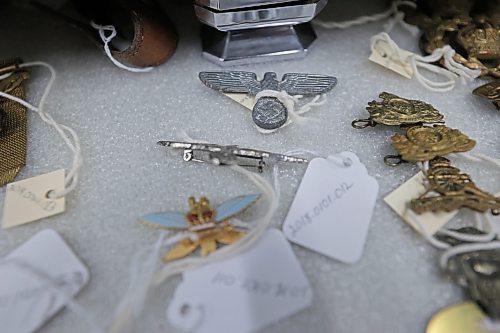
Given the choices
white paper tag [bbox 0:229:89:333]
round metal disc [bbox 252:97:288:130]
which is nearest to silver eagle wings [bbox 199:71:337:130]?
round metal disc [bbox 252:97:288:130]

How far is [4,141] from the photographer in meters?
0.71

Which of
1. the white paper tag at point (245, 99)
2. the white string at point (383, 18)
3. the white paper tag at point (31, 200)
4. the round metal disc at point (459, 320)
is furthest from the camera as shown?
the white string at point (383, 18)

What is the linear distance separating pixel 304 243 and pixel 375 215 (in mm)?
104

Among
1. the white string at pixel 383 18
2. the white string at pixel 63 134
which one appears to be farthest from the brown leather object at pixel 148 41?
the white string at pixel 383 18

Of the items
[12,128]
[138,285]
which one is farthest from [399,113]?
[12,128]

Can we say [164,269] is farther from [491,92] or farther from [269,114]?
[491,92]

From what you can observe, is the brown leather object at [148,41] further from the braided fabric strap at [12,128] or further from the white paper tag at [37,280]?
the white paper tag at [37,280]

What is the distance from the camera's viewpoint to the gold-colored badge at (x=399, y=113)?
0.69 metres

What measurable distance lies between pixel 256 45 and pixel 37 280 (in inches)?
18.4

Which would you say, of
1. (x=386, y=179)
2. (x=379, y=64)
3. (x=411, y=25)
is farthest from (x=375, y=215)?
(x=411, y=25)

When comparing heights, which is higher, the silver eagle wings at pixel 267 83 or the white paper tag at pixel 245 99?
the silver eagle wings at pixel 267 83

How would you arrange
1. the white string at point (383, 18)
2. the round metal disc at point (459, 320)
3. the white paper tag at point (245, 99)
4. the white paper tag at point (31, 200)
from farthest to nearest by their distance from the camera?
1. the white string at point (383, 18)
2. the white paper tag at point (245, 99)
3. the white paper tag at point (31, 200)
4. the round metal disc at point (459, 320)

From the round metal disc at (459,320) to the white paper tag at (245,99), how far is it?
38 centimetres

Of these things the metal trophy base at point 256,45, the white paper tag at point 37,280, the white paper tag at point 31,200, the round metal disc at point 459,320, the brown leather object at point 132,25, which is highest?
the brown leather object at point 132,25
